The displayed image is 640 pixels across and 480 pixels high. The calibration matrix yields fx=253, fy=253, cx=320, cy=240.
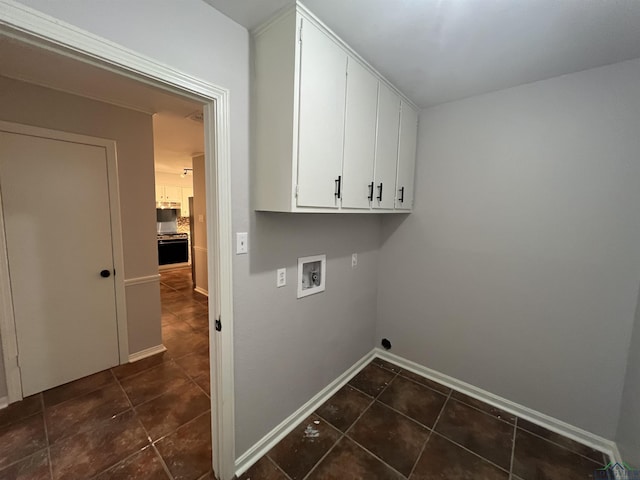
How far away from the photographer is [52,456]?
5.13 feet

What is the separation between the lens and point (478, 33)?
1325 mm

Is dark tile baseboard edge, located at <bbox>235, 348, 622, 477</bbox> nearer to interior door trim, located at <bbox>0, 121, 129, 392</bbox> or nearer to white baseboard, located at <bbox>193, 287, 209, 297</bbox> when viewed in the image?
interior door trim, located at <bbox>0, 121, 129, 392</bbox>

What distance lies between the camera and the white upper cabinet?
4.05ft

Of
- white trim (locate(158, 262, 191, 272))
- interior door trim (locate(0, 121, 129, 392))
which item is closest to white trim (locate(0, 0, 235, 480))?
interior door trim (locate(0, 121, 129, 392))

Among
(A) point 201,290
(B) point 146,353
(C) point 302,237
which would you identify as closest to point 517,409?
(C) point 302,237

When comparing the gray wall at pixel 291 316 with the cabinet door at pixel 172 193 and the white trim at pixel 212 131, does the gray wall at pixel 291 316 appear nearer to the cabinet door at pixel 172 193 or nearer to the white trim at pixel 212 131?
the white trim at pixel 212 131

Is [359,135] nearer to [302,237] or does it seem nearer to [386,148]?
[386,148]

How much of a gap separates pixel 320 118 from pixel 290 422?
202 centimetres

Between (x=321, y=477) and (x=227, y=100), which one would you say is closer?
(x=227, y=100)

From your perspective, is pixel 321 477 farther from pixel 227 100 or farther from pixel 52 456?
pixel 227 100

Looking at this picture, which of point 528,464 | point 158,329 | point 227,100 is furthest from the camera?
point 158,329

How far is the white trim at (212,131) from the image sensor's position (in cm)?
81

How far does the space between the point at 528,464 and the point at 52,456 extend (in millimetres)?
2967

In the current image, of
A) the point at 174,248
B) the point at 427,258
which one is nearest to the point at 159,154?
the point at 174,248
